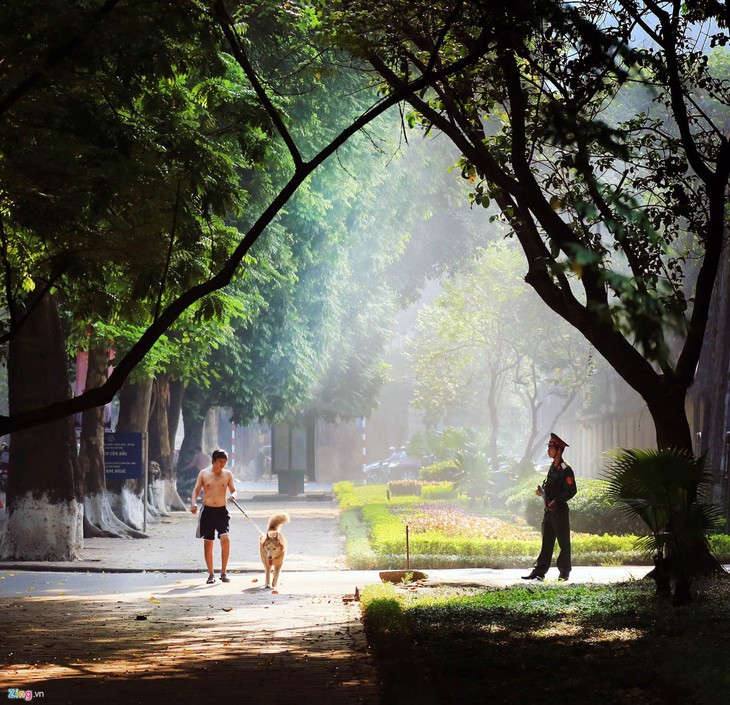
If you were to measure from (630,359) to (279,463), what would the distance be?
35211 millimetres

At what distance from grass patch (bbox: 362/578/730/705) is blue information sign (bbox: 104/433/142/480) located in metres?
12.7

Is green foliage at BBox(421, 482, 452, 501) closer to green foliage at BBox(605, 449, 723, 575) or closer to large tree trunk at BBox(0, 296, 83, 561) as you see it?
large tree trunk at BBox(0, 296, 83, 561)

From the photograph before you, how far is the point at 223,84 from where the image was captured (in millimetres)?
14898

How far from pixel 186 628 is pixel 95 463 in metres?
13.7

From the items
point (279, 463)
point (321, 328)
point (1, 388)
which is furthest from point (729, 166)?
point (1, 388)

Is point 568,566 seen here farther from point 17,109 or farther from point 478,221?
point 478,221

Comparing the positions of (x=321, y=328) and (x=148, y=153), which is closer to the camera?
(x=148, y=153)

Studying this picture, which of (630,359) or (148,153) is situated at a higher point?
(148,153)

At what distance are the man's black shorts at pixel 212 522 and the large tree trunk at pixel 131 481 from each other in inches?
393

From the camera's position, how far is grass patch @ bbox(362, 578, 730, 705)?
25.0 feet

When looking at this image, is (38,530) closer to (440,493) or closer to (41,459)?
(41,459)

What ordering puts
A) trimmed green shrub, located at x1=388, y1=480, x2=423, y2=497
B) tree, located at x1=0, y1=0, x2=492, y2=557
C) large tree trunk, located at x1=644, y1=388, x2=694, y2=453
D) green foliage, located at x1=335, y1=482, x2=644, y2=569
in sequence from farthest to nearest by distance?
trimmed green shrub, located at x1=388, y1=480, x2=423, y2=497 → green foliage, located at x1=335, y1=482, x2=644, y2=569 → large tree trunk, located at x1=644, y1=388, x2=694, y2=453 → tree, located at x1=0, y1=0, x2=492, y2=557

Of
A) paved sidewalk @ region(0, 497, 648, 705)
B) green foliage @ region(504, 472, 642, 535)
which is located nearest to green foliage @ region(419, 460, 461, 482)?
green foliage @ region(504, 472, 642, 535)

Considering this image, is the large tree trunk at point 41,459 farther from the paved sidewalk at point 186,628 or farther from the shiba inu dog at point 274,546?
the shiba inu dog at point 274,546
